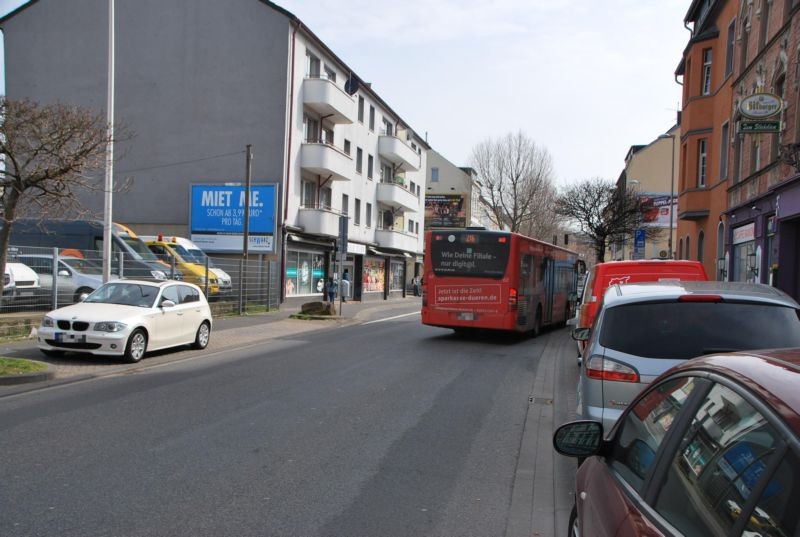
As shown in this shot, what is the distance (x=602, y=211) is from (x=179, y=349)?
30.7 meters

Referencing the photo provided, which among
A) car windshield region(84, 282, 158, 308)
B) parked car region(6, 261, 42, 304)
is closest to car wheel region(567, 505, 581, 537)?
car windshield region(84, 282, 158, 308)

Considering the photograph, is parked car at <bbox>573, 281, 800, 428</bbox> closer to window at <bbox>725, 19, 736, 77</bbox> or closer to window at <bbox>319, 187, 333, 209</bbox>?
window at <bbox>725, 19, 736, 77</bbox>

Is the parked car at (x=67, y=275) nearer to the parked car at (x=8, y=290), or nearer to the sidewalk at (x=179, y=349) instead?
the parked car at (x=8, y=290)

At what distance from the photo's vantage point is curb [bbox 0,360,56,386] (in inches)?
359

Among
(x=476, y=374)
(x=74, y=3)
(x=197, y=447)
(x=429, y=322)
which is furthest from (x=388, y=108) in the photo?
(x=197, y=447)

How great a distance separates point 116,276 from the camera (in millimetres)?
18109

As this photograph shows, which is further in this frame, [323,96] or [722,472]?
[323,96]

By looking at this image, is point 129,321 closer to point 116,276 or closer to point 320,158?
point 116,276

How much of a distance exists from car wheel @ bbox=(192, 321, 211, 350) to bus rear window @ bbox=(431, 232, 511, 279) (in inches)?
227

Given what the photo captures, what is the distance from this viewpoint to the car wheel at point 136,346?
37.3ft

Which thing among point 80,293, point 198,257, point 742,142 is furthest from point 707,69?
point 80,293

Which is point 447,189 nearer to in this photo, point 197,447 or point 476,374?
point 476,374

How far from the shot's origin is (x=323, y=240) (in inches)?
1355

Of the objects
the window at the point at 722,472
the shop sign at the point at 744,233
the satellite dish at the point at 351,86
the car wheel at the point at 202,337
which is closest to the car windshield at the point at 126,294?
the car wheel at the point at 202,337
